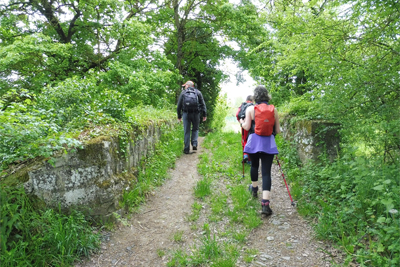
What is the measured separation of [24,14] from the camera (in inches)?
438

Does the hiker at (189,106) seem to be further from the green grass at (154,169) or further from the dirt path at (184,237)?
the dirt path at (184,237)

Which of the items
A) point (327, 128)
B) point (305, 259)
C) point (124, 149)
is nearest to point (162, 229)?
point (124, 149)

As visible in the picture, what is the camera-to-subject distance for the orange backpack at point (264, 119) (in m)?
3.81

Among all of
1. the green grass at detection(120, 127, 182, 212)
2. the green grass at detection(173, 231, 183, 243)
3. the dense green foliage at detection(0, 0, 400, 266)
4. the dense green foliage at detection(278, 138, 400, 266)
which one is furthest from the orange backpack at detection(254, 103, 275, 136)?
the green grass at detection(120, 127, 182, 212)

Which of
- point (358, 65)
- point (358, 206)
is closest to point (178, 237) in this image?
point (358, 206)

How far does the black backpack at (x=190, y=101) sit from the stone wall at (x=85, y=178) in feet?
10.5

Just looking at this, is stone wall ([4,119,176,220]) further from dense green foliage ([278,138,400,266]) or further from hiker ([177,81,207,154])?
hiker ([177,81,207,154])

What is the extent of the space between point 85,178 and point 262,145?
2716 millimetres

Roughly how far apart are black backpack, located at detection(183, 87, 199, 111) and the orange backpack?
3420 mm

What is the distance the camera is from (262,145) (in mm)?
3816

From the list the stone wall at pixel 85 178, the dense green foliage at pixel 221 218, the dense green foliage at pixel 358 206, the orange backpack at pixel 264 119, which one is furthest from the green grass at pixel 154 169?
the dense green foliage at pixel 358 206

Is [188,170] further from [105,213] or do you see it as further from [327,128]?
[327,128]

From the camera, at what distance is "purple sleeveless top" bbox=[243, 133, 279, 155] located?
3.81 metres

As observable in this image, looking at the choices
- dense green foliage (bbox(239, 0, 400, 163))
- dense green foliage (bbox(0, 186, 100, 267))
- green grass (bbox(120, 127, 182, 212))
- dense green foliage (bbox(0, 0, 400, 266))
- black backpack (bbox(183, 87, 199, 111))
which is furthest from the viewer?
black backpack (bbox(183, 87, 199, 111))
